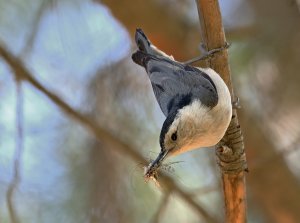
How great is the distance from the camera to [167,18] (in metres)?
1.53

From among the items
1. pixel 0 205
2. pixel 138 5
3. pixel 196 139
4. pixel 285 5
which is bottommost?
pixel 0 205

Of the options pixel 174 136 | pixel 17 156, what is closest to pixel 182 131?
pixel 174 136

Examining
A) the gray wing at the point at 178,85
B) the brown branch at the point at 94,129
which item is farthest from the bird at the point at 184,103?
the brown branch at the point at 94,129

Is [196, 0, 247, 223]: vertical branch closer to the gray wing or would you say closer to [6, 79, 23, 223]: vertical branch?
the gray wing

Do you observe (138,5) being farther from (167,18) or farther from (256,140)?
(256,140)

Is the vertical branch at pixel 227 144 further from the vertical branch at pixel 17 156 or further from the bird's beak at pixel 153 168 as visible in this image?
the vertical branch at pixel 17 156

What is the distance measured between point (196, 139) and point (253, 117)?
0.45m

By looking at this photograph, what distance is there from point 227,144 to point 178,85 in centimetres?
16

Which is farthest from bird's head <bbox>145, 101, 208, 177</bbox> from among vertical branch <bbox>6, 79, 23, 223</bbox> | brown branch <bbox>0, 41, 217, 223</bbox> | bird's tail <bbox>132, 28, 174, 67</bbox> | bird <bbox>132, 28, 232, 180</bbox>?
vertical branch <bbox>6, 79, 23, 223</bbox>

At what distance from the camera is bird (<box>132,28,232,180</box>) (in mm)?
1086

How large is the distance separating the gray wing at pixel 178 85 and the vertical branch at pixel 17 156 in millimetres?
367

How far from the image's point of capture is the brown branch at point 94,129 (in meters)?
1.43

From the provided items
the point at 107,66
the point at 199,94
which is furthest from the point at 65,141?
the point at 199,94

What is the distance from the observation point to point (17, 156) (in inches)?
56.7
